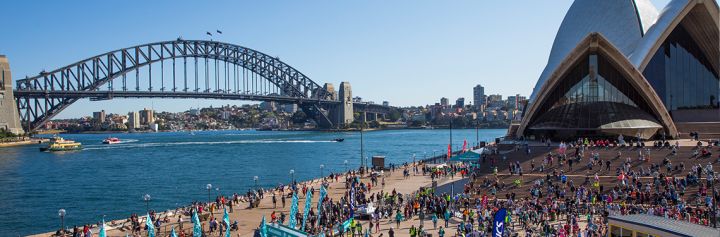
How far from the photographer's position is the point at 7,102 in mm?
80000

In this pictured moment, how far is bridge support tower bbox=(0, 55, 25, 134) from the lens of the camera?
3125 inches

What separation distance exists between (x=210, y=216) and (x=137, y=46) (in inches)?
3319

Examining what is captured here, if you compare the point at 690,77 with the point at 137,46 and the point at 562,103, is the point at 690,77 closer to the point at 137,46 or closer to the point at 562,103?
the point at 562,103

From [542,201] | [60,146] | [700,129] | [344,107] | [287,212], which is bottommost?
[287,212]

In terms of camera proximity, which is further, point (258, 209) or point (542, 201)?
→ point (258, 209)

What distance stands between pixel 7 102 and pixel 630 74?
7559 cm

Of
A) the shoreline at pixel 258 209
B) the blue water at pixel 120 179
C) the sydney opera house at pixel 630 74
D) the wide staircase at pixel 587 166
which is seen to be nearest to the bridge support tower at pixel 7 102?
the blue water at pixel 120 179

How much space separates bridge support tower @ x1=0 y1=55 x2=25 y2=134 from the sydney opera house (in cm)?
6858

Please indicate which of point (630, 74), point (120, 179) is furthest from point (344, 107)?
point (630, 74)

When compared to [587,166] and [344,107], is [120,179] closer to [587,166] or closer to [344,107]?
[587,166]

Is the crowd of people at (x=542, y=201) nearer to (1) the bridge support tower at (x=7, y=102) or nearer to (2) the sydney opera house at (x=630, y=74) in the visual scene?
(2) the sydney opera house at (x=630, y=74)

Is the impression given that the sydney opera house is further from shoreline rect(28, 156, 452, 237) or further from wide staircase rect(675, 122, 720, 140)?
shoreline rect(28, 156, 452, 237)

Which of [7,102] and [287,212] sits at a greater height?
[7,102]

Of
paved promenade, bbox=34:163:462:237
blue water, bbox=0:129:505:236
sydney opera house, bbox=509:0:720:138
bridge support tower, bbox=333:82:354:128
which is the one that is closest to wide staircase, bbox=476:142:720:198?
paved promenade, bbox=34:163:462:237
